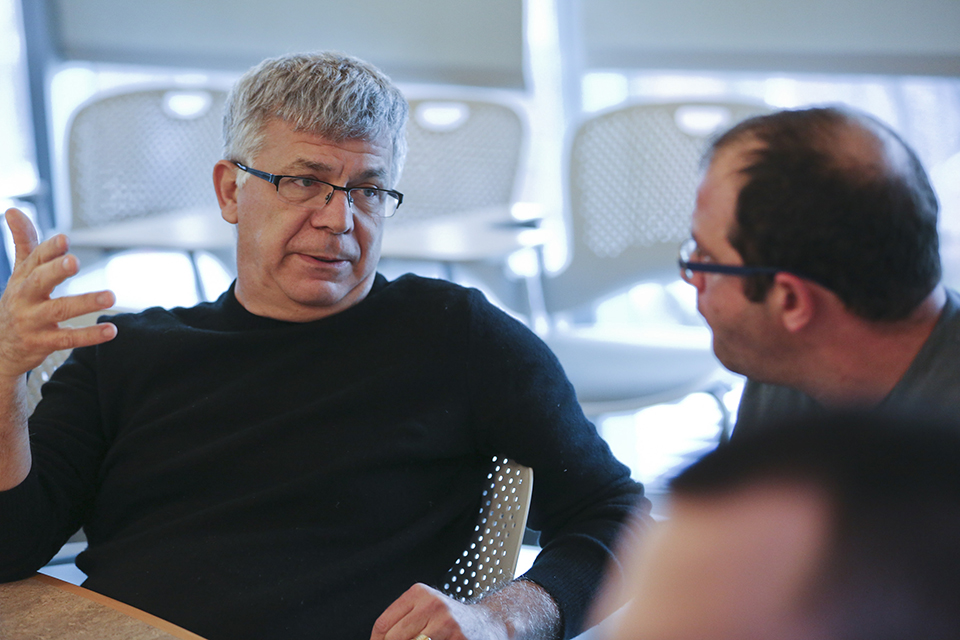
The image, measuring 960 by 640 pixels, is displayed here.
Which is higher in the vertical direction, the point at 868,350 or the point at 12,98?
the point at 868,350

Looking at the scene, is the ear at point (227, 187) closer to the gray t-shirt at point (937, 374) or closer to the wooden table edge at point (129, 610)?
the wooden table edge at point (129, 610)

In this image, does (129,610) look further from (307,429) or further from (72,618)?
(307,429)

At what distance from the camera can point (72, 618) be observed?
994mm

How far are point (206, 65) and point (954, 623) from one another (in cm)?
452

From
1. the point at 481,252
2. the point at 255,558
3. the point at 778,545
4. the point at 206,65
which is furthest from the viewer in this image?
the point at 206,65

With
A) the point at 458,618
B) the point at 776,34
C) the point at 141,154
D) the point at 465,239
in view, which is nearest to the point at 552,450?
the point at 458,618

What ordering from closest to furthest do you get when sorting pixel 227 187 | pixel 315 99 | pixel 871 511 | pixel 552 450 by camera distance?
1. pixel 871 511
2. pixel 552 450
3. pixel 315 99
4. pixel 227 187

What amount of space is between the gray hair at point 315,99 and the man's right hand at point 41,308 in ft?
1.48

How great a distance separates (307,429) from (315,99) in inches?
20.4

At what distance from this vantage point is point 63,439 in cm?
138

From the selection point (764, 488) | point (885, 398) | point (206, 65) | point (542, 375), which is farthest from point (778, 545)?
point (206, 65)

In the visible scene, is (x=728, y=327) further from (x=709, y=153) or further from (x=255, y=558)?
(x=255, y=558)

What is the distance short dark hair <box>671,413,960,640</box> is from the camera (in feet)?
1.50

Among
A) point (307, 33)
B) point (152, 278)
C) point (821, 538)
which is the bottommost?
point (152, 278)
